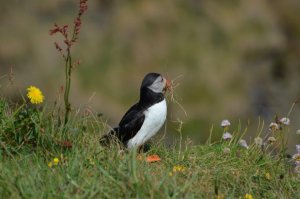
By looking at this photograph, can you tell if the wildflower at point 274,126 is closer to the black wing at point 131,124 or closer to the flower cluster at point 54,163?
the black wing at point 131,124

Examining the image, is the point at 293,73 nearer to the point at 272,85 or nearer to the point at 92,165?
the point at 272,85

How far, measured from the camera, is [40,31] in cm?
1533

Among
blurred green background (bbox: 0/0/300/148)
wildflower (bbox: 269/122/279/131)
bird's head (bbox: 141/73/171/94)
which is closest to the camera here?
wildflower (bbox: 269/122/279/131)

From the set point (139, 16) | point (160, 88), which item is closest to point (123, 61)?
point (139, 16)

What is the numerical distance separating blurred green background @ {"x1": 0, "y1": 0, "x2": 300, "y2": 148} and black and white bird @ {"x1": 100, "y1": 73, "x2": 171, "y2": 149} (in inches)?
228

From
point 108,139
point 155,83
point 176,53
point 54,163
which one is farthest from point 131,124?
point 176,53

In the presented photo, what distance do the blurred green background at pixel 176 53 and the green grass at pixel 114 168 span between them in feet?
21.2

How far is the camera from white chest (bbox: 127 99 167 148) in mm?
7199

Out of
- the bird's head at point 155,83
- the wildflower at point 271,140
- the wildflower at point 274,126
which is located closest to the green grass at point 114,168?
the wildflower at point 271,140

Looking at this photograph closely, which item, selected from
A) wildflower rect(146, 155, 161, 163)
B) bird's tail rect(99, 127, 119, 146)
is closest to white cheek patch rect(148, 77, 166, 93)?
bird's tail rect(99, 127, 119, 146)

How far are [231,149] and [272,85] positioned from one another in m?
8.82

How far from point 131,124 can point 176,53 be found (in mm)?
8240

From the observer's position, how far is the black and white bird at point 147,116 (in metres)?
7.21

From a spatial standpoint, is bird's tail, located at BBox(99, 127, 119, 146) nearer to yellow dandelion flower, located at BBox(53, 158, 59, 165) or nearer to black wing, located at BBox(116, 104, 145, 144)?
black wing, located at BBox(116, 104, 145, 144)
